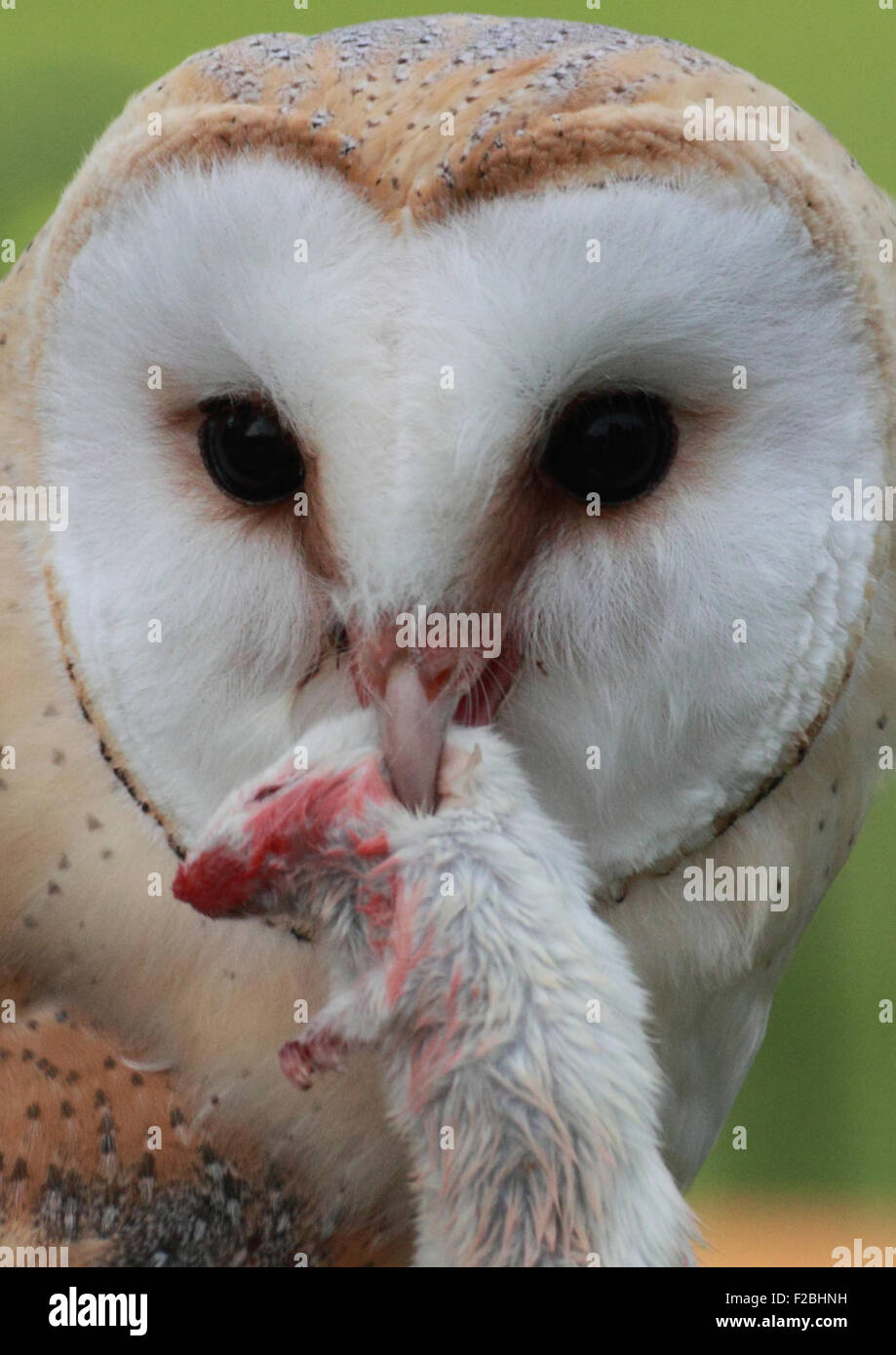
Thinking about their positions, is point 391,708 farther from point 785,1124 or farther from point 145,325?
point 785,1124

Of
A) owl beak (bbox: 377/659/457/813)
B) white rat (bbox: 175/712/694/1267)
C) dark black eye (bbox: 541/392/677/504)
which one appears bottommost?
white rat (bbox: 175/712/694/1267)

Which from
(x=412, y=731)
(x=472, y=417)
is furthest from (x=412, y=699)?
(x=472, y=417)

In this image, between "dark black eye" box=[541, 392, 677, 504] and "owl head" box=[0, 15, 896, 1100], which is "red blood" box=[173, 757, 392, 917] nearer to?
"owl head" box=[0, 15, 896, 1100]

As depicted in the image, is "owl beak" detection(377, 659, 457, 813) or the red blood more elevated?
"owl beak" detection(377, 659, 457, 813)

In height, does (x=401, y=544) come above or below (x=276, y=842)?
above

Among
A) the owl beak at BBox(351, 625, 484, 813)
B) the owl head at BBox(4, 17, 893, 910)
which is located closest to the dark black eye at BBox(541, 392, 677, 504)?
the owl head at BBox(4, 17, 893, 910)

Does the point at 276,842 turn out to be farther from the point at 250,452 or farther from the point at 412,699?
the point at 250,452

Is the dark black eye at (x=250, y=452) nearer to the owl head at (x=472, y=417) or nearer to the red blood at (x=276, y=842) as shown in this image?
the owl head at (x=472, y=417)

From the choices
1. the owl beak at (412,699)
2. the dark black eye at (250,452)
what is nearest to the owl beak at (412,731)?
the owl beak at (412,699)
